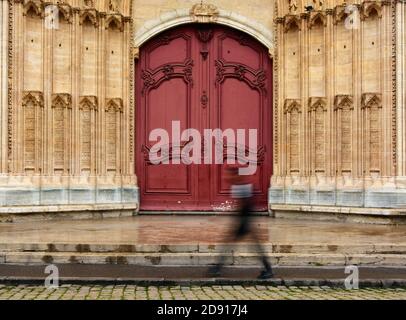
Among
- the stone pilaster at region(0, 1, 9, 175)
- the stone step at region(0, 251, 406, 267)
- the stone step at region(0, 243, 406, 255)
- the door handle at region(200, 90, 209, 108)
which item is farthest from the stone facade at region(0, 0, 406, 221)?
the stone step at region(0, 251, 406, 267)

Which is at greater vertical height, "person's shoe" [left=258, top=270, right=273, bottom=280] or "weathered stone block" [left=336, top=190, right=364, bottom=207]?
"weathered stone block" [left=336, top=190, right=364, bottom=207]

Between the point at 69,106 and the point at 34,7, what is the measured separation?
1.96m

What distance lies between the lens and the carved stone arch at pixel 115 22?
14662 mm

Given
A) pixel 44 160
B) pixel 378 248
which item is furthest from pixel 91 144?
pixel 378 248

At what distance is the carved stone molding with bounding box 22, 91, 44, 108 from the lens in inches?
532

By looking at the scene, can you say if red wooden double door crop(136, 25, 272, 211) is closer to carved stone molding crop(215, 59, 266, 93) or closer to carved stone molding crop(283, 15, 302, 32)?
carved stone molding crop(215, 59, 266, 93)

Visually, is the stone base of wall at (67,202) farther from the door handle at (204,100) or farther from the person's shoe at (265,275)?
the person's shoe at (265,275)

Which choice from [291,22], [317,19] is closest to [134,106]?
[291,22]

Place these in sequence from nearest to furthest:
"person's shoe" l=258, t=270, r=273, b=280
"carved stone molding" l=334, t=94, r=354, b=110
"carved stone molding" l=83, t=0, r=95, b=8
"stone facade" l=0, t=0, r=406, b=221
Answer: "person's shoe" l=258, t=270, r=273, b=280, "stone facade" l=0, t=0, r=406, b=221, "carved stone molding" l=334, t=94, r=354, b=110, "carved stone molding" l=83, t=0, r=95, b=8

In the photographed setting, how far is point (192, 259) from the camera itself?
9539 mm

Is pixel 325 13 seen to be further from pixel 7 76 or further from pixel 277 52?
pixel 7 76

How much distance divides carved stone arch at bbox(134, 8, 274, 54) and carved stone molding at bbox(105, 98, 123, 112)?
1.28 m

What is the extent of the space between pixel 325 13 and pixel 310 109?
1882 millimetres

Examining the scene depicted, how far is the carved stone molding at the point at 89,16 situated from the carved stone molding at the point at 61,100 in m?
1.51
